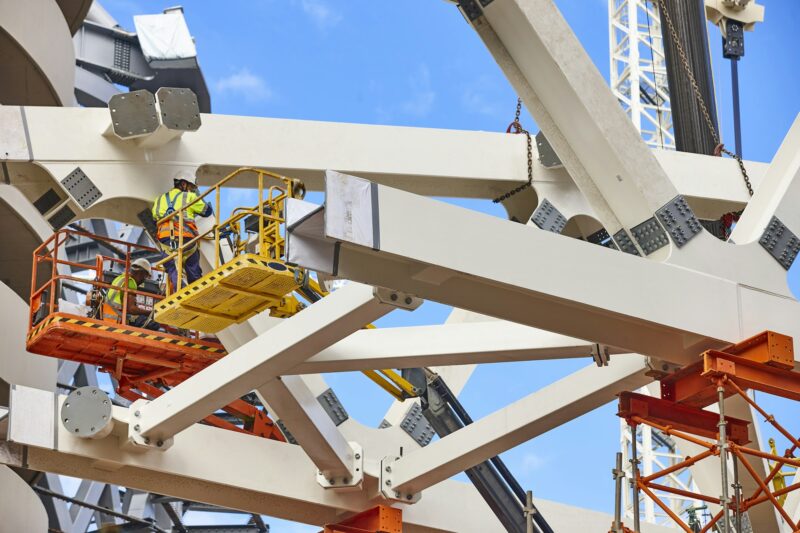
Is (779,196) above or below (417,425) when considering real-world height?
above

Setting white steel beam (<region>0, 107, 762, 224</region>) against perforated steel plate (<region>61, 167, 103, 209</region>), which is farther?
white steel beam (<region>0, 107, 762, 224</region>)

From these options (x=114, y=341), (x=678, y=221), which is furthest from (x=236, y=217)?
(x=678, y=221)

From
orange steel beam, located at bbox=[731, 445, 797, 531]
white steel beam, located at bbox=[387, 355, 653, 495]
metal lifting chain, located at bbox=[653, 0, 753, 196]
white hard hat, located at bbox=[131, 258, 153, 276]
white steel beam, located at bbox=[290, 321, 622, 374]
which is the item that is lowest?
orange steel beam, located at bbox=[731, 445, 797, 531]

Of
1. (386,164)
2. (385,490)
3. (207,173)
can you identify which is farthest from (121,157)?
(385,490)

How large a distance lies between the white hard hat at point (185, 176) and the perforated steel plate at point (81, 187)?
883 millimetres

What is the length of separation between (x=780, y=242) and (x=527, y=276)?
140 inches

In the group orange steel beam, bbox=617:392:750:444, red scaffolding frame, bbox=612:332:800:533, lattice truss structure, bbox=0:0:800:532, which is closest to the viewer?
lattice truss structure, bbox=0:0:800:532

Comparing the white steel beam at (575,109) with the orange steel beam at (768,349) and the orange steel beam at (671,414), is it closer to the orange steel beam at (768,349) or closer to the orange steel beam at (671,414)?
the orange steel beam at (768,349)

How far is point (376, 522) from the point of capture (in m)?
17.4

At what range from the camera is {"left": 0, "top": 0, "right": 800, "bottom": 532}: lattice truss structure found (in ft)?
38.1

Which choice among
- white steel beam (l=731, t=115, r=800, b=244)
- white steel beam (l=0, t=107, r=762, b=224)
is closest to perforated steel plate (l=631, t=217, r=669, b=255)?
white steel beam (l=731, t=115, r=800, b=244)

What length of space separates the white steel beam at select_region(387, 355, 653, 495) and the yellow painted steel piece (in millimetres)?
3197

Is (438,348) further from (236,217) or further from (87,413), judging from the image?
(87,413)

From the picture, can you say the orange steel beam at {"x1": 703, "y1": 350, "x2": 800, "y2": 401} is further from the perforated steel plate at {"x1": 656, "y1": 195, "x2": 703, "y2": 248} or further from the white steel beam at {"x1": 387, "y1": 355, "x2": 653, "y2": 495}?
the white steel beam at {"x1": 387, "y1": 355, "x2": 653, "y2": 495}
